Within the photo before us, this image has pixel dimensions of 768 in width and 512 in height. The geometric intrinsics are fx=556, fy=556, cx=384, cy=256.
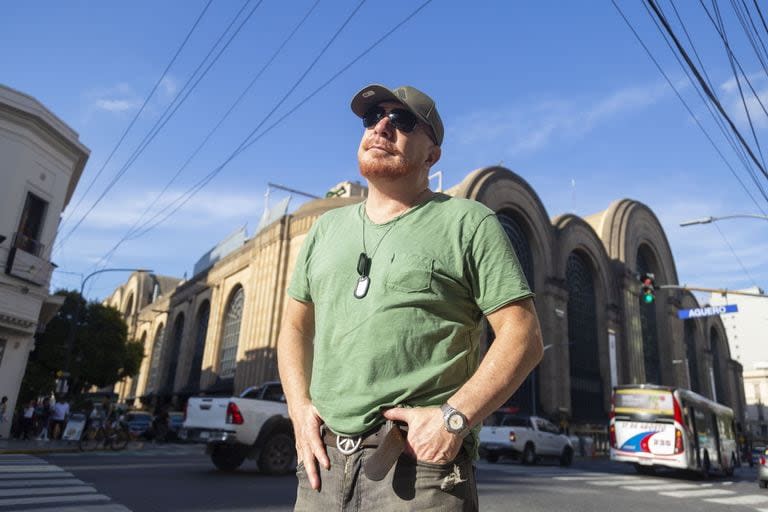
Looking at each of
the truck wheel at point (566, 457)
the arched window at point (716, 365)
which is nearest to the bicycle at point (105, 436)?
the truck wheel at point (566, 457)

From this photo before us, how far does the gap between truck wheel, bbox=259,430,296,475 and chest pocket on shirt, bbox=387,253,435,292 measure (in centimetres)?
931

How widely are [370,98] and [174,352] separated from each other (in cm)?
5419

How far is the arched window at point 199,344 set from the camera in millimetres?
45037

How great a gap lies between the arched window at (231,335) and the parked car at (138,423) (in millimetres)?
11111

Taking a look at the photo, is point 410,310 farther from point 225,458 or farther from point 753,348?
point 753,348

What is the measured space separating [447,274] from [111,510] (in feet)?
18.8

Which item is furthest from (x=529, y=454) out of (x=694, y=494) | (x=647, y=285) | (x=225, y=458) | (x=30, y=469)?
(x=30, y=469)

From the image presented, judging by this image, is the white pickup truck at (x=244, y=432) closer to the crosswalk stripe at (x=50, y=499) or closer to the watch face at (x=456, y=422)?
the crosswalk stripe at (x=50, y=499)

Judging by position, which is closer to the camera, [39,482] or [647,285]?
[39,482]

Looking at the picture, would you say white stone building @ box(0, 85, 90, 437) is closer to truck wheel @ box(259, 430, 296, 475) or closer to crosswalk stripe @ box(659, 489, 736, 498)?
truck wheel @ box(259, 430, 296, 475)

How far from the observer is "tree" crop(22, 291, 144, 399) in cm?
3262

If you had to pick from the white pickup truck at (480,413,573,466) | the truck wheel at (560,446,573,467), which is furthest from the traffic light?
the truck wheel at (560,446,573,467)

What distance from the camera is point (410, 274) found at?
5.82 ft

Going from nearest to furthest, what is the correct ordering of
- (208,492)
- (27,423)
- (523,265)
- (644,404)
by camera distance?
(208,492) < (644,404) < (27,423) < (523,265)
